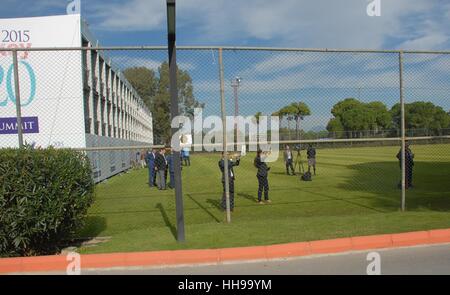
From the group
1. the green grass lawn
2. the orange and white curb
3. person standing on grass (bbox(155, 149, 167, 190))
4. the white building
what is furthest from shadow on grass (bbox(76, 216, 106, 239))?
person standing on grass (bbox(155, 149, 167, 190))

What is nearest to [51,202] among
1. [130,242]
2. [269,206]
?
[130,242]

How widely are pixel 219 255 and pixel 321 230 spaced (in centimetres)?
222

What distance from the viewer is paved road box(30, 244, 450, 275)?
5.79 metres

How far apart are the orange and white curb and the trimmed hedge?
427 mm

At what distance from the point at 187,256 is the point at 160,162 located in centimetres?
1120

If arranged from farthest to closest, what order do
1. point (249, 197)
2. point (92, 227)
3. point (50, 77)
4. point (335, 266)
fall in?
point (50, 77) < point (249, 197) < point (92, 227) < point (335, 266)

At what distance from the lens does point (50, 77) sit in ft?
57.1

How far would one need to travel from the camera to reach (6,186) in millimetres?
6383

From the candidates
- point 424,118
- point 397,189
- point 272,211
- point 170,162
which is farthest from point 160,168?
point 424,118

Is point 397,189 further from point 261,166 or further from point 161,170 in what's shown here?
point 161,170

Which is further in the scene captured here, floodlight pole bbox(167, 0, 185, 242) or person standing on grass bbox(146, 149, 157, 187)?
person standing on grass bbox(146, 149, 157, 187)

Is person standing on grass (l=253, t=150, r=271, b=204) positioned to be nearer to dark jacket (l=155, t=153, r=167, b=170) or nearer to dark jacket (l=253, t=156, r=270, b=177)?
dark jacket (l=253, t=156, r=270, b=177)
